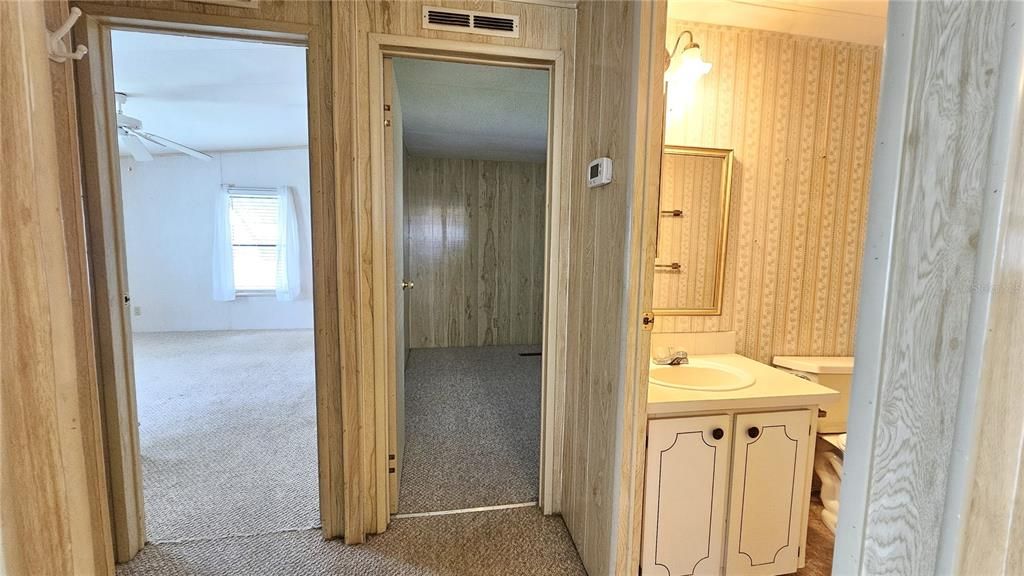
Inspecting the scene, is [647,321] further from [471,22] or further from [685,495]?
[471,22]

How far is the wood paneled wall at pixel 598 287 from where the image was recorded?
1272 millimetres

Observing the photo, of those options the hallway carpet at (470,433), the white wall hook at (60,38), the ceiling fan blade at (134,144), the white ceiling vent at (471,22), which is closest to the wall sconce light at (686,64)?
the white ceiling vent at (471,22)

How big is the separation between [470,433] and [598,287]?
1717 mm

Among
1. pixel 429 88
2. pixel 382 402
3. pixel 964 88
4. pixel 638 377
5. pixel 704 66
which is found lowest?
pixel 382 402

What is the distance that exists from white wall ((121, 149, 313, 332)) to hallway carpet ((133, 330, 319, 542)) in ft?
3.91

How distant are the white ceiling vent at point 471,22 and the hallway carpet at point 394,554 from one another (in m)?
2.13

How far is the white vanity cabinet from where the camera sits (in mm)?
1383

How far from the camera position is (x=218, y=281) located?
18.4ft

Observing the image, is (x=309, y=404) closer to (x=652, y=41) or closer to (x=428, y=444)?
(x=428, y=444)

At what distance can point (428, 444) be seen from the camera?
8.43 ft

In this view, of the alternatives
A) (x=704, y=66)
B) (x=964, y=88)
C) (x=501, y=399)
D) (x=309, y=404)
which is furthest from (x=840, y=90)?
(x=309, y=404)

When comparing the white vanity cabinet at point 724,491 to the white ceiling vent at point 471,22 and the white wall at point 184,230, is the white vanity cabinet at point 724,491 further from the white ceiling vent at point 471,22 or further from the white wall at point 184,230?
the white wall at point 184,230

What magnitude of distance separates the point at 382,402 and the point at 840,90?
2.53 meters

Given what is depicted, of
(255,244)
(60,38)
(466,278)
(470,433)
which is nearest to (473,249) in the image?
(466,278)
